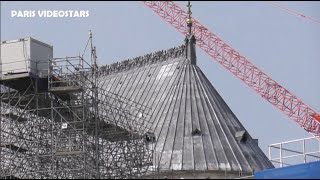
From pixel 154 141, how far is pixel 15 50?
48.3 ft

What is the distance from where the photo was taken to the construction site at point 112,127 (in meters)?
69.4

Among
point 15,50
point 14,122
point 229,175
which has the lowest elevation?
point 229,175

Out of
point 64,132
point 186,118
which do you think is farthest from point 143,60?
point 64,132

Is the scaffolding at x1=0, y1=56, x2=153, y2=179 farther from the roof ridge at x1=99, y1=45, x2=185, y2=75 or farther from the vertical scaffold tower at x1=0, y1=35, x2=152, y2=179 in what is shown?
the roof ridge at x1=99, y1=45, x2=185, y2=75

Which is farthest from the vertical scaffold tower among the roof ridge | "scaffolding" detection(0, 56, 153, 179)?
the roof ridge

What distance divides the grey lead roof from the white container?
12.8 meters

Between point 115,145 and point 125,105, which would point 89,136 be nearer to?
point 115,145

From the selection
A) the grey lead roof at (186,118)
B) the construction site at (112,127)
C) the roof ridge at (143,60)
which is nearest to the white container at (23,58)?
the construction site at (112,127)

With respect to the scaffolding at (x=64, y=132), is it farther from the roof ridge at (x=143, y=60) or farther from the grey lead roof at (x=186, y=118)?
the roof ridge at (x=143, y=60)

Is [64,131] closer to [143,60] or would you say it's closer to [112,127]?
[112,127]

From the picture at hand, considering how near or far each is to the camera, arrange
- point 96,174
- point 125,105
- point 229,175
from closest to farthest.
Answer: point 96,174
point 229,175
point 125,105

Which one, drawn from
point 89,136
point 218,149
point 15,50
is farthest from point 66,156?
point 218,149

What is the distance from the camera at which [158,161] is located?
75.2 m

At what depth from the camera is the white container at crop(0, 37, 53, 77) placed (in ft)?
226
